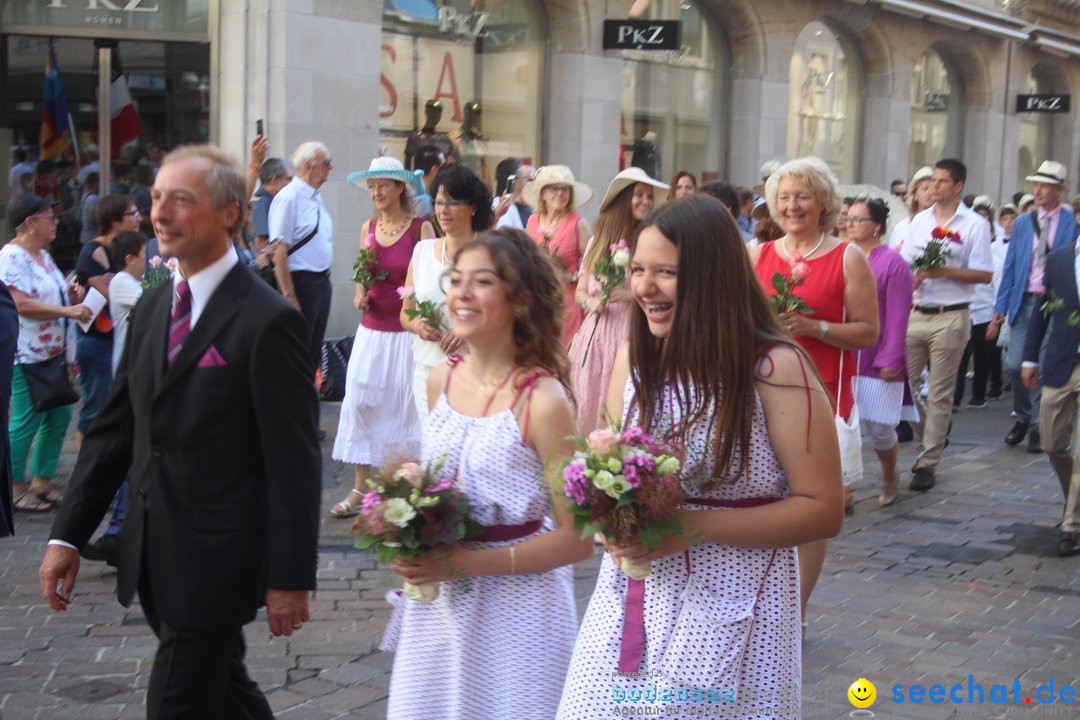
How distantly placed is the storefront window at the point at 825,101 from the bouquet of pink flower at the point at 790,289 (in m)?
15.9

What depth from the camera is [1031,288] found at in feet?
38.6

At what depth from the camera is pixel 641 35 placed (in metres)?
17.2

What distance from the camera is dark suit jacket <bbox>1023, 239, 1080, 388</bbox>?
7.81 metres

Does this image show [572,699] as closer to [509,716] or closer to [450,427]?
[509,716]

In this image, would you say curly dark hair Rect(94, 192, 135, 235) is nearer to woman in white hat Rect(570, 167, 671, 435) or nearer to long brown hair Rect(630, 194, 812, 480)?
woman in white hat Rect(570, 167, 671, 435)

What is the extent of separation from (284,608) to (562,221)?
563cm

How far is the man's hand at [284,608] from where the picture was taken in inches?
141

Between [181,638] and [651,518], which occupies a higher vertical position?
[651,518]

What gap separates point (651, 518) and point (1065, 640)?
13.4 feet

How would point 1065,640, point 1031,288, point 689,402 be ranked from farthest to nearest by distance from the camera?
1. point 1031,288
2. point 1065,640
3. point 689,402

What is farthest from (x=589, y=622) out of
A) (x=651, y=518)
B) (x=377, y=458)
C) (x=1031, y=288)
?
(x=1031, y=288)

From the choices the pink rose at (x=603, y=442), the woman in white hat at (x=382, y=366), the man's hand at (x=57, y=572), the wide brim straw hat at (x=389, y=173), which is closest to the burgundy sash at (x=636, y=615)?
the pink rose at (x=603, y=442)

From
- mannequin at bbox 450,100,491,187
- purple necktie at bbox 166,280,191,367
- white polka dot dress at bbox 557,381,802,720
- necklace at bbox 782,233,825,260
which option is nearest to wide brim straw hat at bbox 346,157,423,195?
necklace at bbox 782,233,825,260

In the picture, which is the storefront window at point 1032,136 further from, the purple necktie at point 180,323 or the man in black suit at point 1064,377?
the purple necktie at point 180,323
